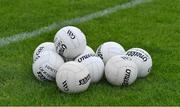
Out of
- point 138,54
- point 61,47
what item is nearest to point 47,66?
point 61,47

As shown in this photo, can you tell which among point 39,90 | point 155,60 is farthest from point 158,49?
point 39,90

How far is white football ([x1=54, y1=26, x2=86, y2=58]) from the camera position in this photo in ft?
17.8

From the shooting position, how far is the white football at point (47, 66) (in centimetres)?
537

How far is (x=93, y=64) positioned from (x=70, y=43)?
381 mm

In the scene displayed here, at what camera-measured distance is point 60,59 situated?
546 cm

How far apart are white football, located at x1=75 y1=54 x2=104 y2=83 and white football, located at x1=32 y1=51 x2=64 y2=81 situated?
0.26 meters

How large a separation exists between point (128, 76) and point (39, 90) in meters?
1.06

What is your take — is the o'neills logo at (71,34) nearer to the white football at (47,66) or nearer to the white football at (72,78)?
the white football at (47,66)

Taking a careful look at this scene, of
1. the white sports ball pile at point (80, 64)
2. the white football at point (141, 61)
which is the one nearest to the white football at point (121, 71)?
the white sports ball pile at point (80, 64)

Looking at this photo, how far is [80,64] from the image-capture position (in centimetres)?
520

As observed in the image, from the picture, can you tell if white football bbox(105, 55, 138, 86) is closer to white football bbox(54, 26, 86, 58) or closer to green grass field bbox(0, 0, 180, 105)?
green grass field bbox(0, 0, 180, 105)

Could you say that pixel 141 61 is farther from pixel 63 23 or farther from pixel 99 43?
pixel 63 23

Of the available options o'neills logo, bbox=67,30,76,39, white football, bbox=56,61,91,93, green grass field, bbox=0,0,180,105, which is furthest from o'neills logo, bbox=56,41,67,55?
green grass field, bbox=0,0,180,105

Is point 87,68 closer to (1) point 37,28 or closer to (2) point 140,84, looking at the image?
(2) point 140,84
